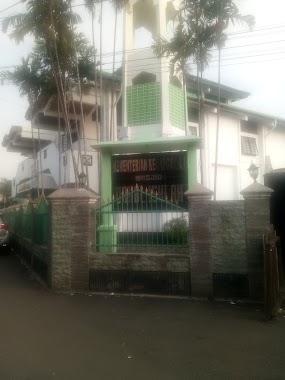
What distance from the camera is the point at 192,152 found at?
1059cm

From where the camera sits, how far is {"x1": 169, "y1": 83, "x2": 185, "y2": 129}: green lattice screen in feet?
43.1

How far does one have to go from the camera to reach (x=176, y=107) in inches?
536

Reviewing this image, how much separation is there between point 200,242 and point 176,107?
7.91 m

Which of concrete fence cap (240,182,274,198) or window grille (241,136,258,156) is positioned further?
window grille (241,136,258,156)

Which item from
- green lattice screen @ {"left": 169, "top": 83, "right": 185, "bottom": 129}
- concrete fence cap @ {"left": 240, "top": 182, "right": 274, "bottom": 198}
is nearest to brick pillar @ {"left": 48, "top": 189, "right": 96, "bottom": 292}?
concrete fence cap @ {"left": 240, "top": 182, "right": 274, "bottom": 198}

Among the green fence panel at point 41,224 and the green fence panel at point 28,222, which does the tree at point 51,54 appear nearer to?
the green fence panel at point 28,222

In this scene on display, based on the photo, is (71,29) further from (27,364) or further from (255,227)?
(27,364)

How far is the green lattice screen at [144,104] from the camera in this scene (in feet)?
42.1

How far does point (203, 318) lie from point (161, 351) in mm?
1601

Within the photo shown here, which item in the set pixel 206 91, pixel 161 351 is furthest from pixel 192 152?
pixel 206 91

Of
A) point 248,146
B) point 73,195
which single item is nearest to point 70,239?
point 73,195

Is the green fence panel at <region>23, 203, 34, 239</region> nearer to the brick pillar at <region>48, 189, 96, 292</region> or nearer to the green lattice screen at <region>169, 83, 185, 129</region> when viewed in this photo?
the brick pillar at <region>48, 189, 96, 292</region>

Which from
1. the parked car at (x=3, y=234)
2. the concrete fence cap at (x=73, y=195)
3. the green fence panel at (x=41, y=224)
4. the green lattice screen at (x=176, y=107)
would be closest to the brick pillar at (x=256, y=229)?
the concrete fence cap at (x=73, y=195)

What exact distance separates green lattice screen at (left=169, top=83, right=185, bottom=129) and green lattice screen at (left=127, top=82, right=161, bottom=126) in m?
0.57
